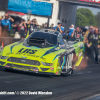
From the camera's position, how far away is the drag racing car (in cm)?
723

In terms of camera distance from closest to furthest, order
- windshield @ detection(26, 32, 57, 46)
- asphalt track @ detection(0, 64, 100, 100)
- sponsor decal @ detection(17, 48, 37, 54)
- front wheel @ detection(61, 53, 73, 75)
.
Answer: asphalt track @ detection(0, 64, 100, 100), sponsor decal @ detection(17, 48, 37, 54), front wheel @ detection(61, 53, 73, 75), windshield @ detection(26, 32, 57, 46)

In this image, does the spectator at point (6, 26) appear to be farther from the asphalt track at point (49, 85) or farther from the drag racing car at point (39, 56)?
the asphalt track at point (49, 85)

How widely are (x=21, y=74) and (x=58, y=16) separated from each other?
2049cm

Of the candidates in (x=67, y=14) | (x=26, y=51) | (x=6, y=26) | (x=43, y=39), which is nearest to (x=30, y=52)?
(x=26, y=51)

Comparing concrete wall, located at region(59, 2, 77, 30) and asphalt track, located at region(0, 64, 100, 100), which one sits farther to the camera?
concrete wall, located at region(59, 2, 77, 30)

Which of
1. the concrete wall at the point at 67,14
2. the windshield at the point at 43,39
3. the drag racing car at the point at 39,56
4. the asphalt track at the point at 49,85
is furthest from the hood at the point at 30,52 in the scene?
the concrete wall at the point at 67,14

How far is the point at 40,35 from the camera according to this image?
29.1 ft

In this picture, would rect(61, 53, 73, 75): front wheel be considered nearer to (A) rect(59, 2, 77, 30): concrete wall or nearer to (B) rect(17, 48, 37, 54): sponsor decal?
(B) rect(17, 48, 37, 54): sponsor decal

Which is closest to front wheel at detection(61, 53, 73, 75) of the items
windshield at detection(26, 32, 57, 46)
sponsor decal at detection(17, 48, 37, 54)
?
windshield at detection(26, 32, 57, 46)

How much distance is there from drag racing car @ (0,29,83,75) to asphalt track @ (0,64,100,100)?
273 millimetres

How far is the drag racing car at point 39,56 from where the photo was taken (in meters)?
7.23

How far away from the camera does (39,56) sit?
725 centimetres

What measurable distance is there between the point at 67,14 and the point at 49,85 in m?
23.6

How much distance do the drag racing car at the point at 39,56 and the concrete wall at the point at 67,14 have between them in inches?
767
